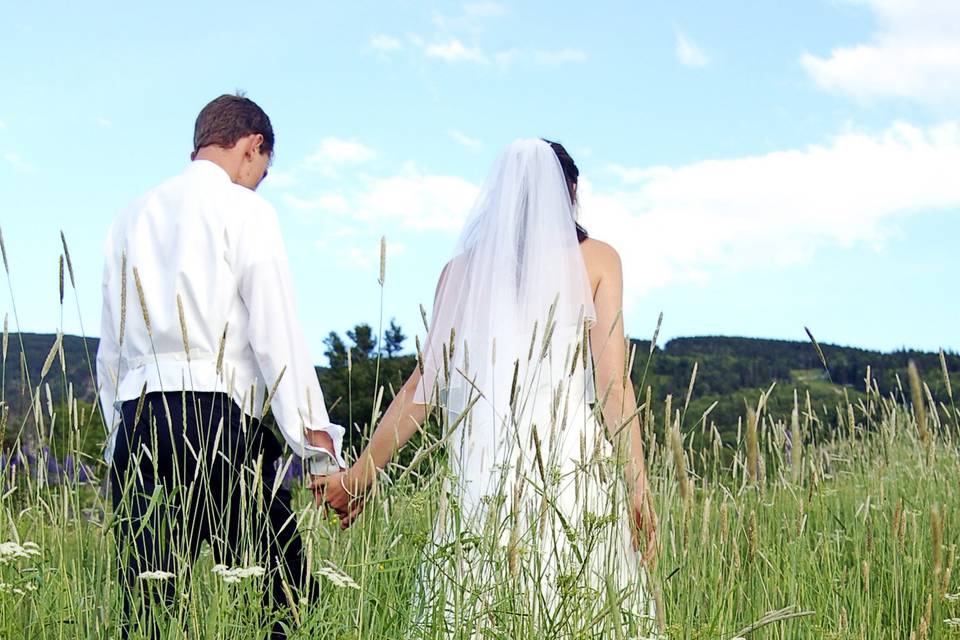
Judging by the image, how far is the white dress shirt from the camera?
140 inches

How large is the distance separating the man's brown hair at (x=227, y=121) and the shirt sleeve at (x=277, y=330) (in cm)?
52

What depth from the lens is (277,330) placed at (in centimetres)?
356

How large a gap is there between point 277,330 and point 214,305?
269 millimetres

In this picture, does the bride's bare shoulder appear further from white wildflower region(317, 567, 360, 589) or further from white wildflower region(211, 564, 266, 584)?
white wildflower region(211, 564, 266, 584)

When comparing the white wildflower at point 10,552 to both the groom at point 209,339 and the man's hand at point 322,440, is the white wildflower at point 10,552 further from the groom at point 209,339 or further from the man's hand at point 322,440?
the man's hand at point 322,440

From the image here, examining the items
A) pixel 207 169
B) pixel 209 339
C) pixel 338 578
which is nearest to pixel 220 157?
pixel 207 169

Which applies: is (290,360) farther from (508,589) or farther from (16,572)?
(508,589)

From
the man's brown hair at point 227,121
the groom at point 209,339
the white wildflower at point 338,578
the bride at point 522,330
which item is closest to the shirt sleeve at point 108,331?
the groom at point 209,339

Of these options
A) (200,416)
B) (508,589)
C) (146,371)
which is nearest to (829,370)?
(508,589)

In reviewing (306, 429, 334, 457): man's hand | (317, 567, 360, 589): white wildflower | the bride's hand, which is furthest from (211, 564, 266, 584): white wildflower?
(306, 429, 334, 457): man's hand

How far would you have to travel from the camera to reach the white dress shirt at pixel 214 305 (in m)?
3.55

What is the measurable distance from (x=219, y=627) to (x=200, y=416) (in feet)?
3.63

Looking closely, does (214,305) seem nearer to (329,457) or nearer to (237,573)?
(329,457)

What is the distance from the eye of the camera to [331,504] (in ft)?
11.7
